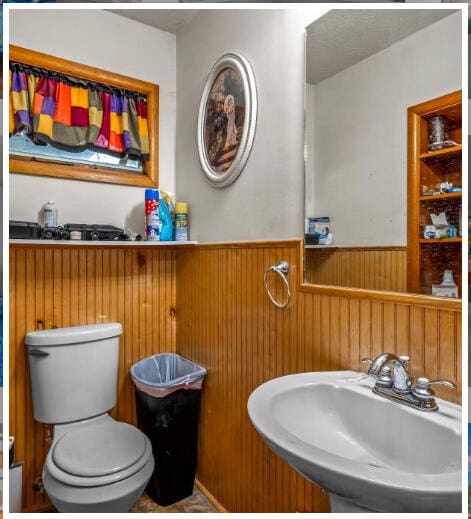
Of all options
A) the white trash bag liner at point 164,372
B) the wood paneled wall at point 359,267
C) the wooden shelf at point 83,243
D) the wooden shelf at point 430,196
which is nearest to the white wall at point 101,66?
the wooden shelf at point 83,243

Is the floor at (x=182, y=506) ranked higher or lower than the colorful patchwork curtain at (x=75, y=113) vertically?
lower

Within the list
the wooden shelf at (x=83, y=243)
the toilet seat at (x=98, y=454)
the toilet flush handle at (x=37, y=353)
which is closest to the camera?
the toilet seat at (x=98, y=454)

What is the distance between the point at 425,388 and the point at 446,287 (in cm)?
22

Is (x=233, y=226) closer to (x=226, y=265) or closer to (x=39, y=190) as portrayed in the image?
(x=226, y=265)

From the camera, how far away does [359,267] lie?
925 millimetres

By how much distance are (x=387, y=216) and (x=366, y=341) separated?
1.05 feet

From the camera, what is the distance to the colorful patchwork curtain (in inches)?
49.4

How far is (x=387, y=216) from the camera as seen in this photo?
2.88 feet

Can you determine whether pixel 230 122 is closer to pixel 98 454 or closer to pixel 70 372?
pixel 70 372

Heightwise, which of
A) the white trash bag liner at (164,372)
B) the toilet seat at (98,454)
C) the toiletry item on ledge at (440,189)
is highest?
the toiletry item on ledge at (440,189)

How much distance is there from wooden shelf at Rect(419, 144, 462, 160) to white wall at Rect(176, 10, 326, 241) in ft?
1.13

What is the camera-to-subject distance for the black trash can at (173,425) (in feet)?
4.31

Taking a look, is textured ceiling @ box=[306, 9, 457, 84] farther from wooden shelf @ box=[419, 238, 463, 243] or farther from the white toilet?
the white toilet

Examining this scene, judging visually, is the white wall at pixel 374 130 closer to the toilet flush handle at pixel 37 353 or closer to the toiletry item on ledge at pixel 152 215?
the toiletry item on ledge at pixel 152 215
